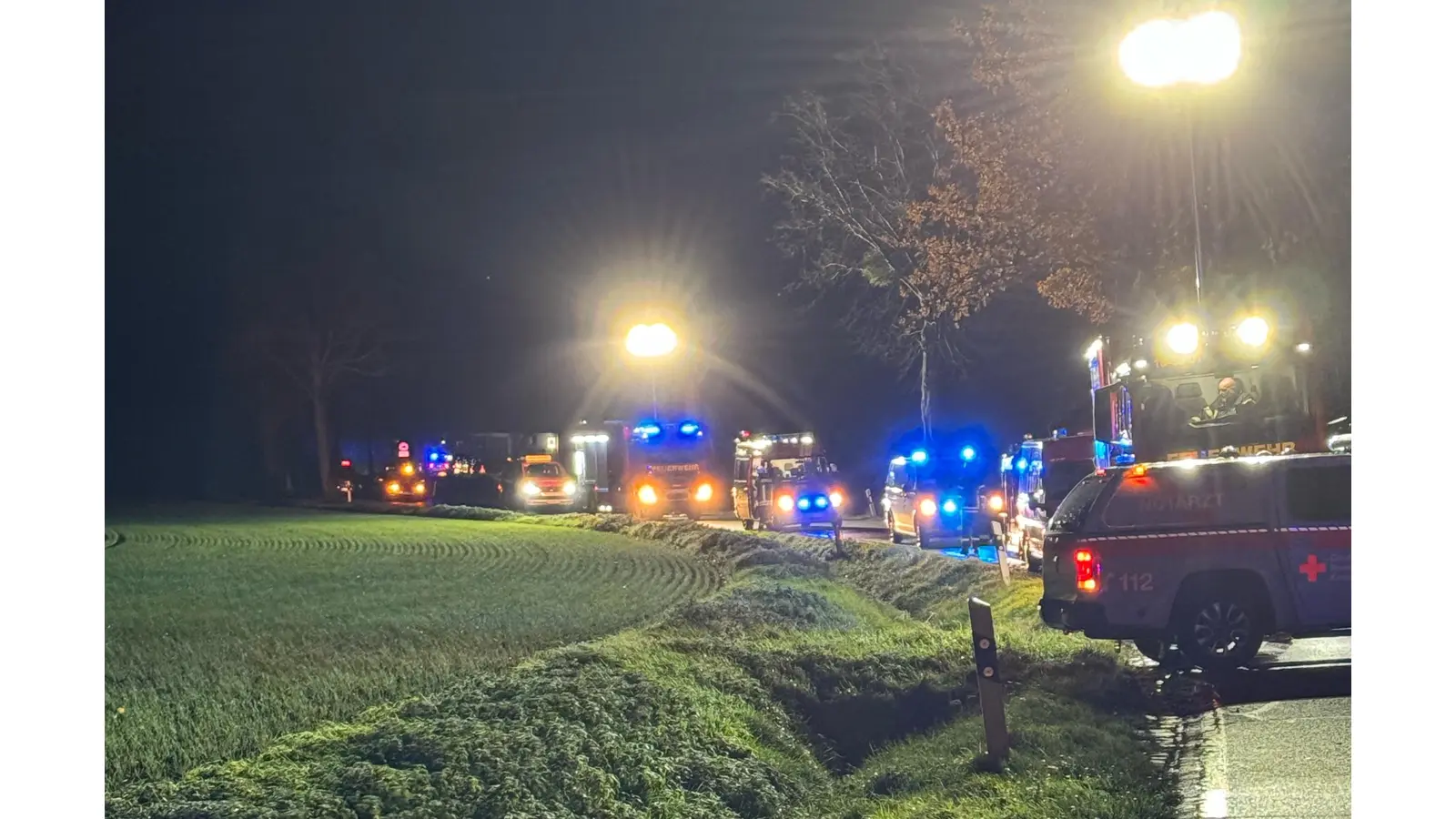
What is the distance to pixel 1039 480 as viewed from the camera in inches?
709

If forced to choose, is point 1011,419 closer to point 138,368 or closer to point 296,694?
point 138,368

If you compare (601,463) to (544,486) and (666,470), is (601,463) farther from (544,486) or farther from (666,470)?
(544,486)

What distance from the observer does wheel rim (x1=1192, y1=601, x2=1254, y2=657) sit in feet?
33.7

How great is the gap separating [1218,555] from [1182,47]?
379 cm

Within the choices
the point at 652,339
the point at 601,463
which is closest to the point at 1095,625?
the point at 601,463

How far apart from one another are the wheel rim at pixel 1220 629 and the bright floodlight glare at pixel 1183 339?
13.6 ft

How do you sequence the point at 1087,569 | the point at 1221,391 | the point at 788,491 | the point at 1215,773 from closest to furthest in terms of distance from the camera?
1. the point at 1215,773
2. the point at 1087,569
3. the point at 1221,391
4. the point at 788,491

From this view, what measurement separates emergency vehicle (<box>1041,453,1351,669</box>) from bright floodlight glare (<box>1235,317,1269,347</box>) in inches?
149

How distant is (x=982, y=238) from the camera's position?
2097 centimetres

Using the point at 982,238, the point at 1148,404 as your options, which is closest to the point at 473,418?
the point at 982,238

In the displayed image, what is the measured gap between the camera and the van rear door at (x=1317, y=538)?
1021cm

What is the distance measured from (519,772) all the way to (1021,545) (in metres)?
12.8

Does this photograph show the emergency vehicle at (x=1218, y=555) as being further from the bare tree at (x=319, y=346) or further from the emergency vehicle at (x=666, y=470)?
the bare tree at (x=319, y=346)
